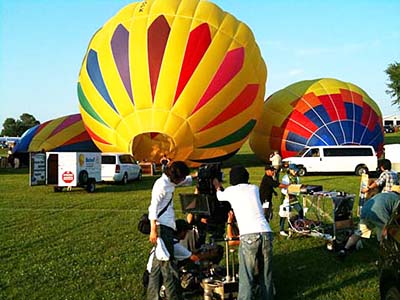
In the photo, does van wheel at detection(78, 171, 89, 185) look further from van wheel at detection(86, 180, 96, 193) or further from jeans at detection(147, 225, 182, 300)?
jeans at detection(147, 225, 182, 300)

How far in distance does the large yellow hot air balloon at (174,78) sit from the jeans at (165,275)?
13.4 metres

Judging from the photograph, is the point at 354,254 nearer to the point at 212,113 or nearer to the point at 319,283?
the point at 319,283

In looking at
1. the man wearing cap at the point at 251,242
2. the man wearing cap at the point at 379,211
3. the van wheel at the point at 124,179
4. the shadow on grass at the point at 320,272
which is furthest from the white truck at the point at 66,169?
the man wearing cap at the point at 251,242

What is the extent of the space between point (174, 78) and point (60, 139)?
12.7 m

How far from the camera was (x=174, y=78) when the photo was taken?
60.7 feet

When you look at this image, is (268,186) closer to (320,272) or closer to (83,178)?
(320,272)

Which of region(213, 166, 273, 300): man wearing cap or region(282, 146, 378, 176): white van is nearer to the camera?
region(213, 166, 273, 300): man wearing cap

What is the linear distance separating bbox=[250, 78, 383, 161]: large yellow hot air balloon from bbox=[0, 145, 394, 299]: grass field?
13764 mm

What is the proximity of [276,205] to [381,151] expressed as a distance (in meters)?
15.3

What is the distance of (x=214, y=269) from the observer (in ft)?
20.1

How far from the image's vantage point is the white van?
76.8 feet

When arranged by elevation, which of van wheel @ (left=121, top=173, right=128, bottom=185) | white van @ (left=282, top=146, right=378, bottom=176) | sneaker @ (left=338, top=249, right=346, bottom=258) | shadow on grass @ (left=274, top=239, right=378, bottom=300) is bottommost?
shadow on grass @ (left=274, top=239, right=378, bottom=300)

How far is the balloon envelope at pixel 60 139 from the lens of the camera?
2878cm

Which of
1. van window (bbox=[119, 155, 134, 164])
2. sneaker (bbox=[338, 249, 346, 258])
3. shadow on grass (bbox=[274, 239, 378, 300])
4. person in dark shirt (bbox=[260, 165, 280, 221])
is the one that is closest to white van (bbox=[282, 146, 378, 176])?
van window (bbox=[119, 155, 134, 164])
